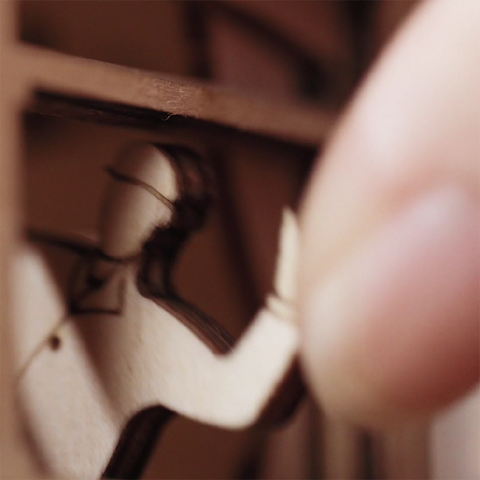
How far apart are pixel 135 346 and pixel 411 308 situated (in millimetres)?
66

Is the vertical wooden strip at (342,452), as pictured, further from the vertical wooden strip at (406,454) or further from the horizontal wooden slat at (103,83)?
the horizontal wooden slat at (103,83)

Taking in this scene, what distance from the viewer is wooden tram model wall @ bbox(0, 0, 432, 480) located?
14 centimetres

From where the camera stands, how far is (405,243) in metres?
0.10

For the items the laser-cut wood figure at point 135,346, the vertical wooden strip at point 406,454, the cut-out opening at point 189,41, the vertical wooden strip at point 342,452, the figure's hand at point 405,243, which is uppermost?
the figure's hand at point 405,243

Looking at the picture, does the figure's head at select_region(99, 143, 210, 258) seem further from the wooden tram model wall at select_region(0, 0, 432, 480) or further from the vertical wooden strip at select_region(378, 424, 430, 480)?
the vertical wooden strip at select_region(378, 424, 430, 480)

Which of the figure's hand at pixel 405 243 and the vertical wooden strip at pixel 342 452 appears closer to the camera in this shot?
the figure's hand at pixel 405 243

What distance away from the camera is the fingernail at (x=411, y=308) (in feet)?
0.34

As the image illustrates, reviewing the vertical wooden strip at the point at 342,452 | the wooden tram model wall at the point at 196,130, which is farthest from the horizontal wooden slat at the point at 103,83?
the vertical wooden strip at the point at 342,452

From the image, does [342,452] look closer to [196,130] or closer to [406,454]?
[406,454]

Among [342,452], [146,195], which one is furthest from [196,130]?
[342,452]

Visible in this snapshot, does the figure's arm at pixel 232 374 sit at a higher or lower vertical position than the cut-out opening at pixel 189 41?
lower

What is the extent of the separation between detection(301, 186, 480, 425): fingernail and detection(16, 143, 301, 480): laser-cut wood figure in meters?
0.03

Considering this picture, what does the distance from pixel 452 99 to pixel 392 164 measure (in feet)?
0.05

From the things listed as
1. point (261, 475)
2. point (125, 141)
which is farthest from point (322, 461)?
point (125, 141)
